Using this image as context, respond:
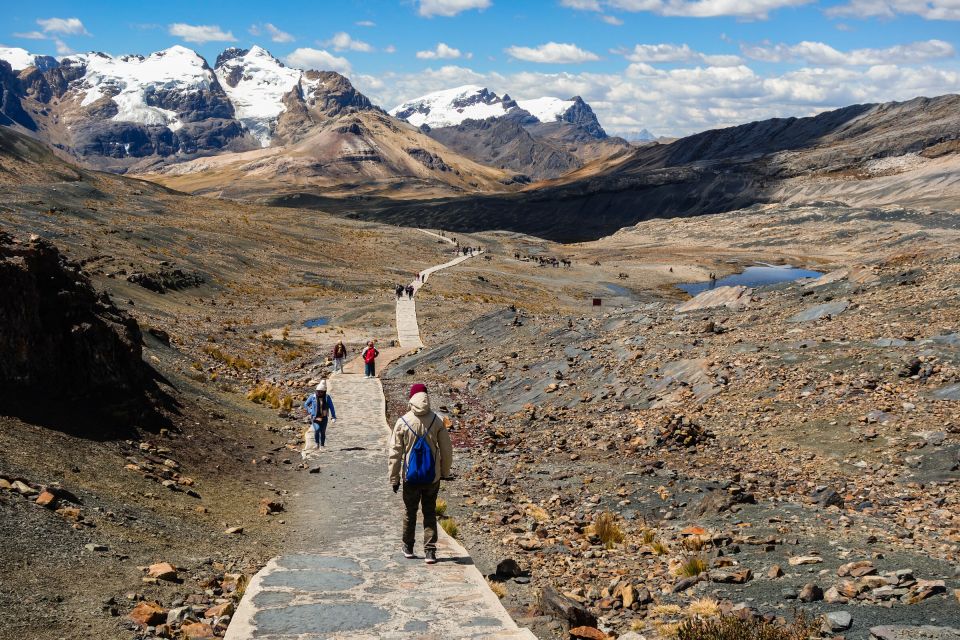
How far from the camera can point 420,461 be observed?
1035 centimetres

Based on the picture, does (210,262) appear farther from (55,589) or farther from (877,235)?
(877,235)

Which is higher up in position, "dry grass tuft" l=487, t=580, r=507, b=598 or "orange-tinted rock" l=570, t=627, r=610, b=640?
"orange-tinted rock" l=570, t=627, r=610, b=640

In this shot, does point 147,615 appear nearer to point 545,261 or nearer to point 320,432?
point 320,432

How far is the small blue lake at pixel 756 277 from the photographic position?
94500mm

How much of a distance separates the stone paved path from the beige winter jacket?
1288 mm

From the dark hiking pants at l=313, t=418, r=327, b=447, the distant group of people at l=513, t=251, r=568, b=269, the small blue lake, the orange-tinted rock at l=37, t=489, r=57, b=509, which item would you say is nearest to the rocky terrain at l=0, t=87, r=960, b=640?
the orange-tinted rock at l=37, t=489, r=57, b=509

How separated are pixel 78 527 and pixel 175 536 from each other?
152 cm

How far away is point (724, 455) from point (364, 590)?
31.1ft

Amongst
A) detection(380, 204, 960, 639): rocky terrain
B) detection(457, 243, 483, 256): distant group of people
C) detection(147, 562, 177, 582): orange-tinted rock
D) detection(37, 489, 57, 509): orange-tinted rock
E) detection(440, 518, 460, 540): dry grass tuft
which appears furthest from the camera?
detection(457, 243, 483, 256): distant group of people

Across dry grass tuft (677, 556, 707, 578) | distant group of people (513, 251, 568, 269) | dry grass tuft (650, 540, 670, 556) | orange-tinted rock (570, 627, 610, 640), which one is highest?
distant group of people (513, 251, 568, 269)

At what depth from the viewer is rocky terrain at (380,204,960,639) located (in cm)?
930

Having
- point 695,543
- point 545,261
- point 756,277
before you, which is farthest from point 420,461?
point 545,261

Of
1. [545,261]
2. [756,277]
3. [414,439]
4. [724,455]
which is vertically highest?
[545,261]

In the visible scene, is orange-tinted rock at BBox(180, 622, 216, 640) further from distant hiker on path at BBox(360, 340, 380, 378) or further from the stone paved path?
distant hiker on path at BBox(360, 340, 380, 378)
